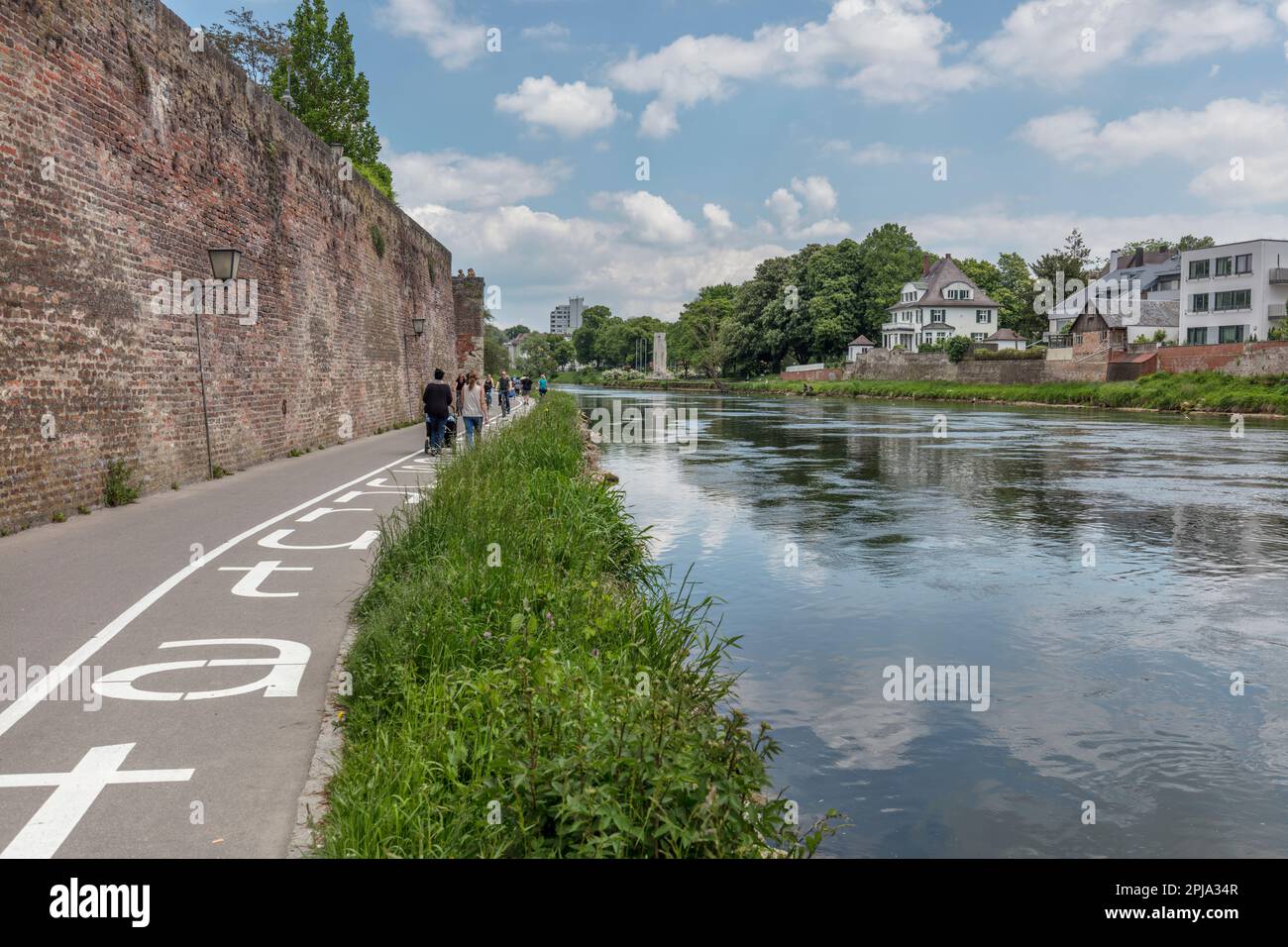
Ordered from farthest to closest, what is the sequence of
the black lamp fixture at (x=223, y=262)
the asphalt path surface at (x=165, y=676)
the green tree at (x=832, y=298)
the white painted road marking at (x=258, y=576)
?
the green tree at (x=832, y=298), the black lamp fixture at (x=223, y=262), the white painted road marking at (x=258, y=576), the asphalt path surface at (x=165, y=676)

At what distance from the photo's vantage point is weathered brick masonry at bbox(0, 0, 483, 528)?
10.9 m

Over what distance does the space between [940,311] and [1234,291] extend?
31.1 m

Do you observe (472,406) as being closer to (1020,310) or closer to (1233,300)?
(1233,300)

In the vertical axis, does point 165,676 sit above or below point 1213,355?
below

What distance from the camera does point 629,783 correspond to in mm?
3873

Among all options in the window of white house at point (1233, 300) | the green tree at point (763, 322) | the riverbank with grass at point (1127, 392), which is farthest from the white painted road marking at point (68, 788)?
the green tree at point (763, 322)

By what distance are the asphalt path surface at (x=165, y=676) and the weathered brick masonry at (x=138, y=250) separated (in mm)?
1549

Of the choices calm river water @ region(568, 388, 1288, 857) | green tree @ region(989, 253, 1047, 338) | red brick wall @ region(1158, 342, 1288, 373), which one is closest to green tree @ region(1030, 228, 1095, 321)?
green tree @ region(989, 253, 1047, 338)

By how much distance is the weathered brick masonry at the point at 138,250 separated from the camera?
1090 cm

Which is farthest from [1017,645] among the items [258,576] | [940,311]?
[940,311]

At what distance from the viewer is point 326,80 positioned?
190ft

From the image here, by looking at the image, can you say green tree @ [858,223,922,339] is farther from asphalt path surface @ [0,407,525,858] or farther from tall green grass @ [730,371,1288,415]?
asphalt path surface @ [0,407,525,858]

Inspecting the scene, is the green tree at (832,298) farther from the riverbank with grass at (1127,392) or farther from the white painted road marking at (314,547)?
the white painted road marking at (314,547)

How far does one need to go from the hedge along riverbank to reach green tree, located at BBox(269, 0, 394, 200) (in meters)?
53.8
